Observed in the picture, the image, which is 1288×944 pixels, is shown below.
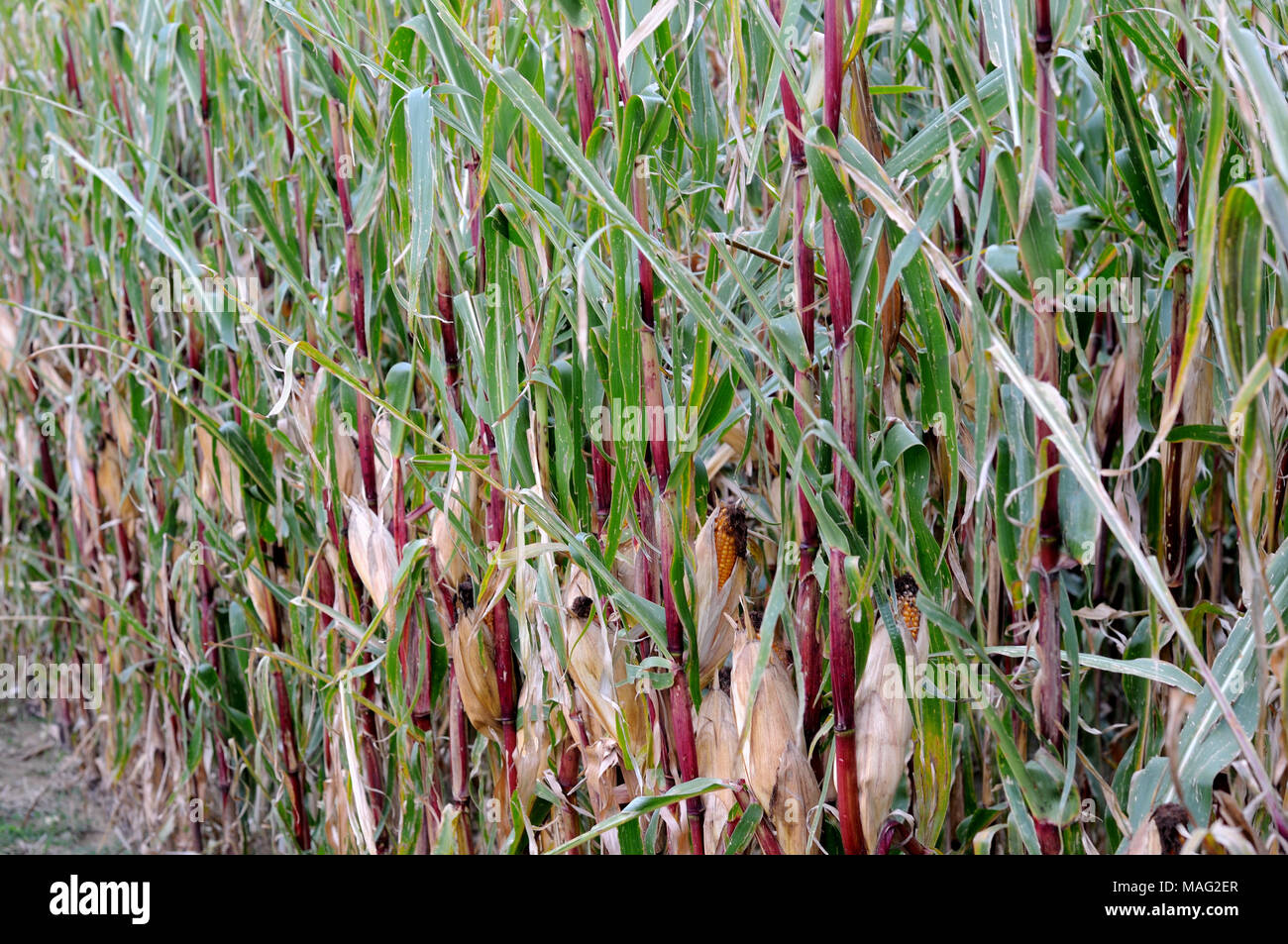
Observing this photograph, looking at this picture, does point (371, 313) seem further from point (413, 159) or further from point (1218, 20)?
point (1218, 20)

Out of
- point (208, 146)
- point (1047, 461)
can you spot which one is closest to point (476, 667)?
point (1047, 461)

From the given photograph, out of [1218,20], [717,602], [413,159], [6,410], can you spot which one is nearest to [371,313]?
[413,159]

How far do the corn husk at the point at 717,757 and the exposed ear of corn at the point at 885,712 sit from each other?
0.31 ft

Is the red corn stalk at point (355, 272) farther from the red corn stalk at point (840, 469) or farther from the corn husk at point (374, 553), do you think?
the red corn stalk at point (840, 469)

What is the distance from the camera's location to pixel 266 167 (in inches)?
40.9

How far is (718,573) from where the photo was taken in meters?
0.65

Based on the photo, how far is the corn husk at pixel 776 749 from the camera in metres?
0.59

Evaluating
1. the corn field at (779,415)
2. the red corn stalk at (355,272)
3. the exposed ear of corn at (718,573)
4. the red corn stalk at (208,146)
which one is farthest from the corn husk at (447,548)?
the red corn stalk at (208,146)

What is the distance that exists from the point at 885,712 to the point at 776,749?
76mm

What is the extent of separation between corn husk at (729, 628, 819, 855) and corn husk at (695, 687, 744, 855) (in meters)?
0.03

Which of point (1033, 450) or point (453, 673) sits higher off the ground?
point (1033, 450)

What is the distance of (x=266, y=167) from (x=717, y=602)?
30.0 inches
